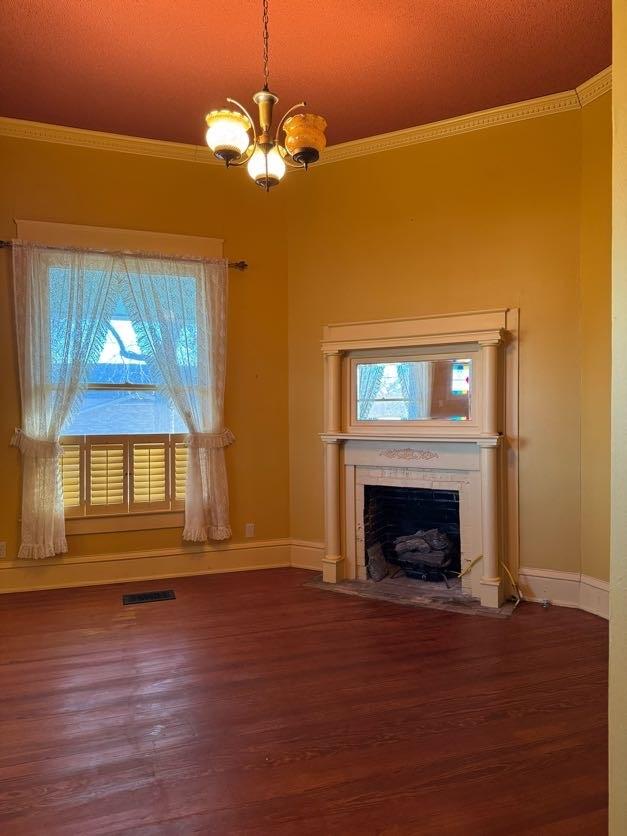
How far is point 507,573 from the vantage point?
12.9 feet

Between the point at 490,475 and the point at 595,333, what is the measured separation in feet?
3.76

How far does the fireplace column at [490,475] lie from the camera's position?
12.5 ft

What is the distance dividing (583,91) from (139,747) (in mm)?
4476

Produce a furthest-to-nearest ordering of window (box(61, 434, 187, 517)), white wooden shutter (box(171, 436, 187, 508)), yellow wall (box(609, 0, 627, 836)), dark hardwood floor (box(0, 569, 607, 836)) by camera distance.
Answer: white wooden shutter (box(171, 436, 187, 508)) → window (box(61, 434, 187, 517)) → dark hardwood floor (box(0, 569, 607, 836)) → yellow wall (box(609, 0, 627, 836))

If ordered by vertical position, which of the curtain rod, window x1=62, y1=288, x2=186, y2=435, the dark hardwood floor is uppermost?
the curtain rod

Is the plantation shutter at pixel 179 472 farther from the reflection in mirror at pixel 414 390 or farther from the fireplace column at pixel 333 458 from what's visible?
the reflection in mirror at pixel 414 390

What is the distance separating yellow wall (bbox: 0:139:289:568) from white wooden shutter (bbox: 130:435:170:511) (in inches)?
10.0

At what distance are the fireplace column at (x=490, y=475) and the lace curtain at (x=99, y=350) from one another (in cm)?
202

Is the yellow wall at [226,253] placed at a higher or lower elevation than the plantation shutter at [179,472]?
higher

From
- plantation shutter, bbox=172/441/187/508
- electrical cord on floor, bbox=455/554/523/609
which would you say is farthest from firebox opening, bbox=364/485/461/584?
plantation shutter, bbox=172/441/187/508

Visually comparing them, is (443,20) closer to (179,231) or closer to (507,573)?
(179,231)

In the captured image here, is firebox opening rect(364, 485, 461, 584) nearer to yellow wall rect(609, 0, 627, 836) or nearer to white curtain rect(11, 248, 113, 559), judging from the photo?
white curtain rect(11, 248, 113, 559)

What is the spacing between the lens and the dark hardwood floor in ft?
6.14

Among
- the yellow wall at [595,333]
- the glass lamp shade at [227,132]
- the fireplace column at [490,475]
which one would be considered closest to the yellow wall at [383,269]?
the yellow wall at [595,333]
